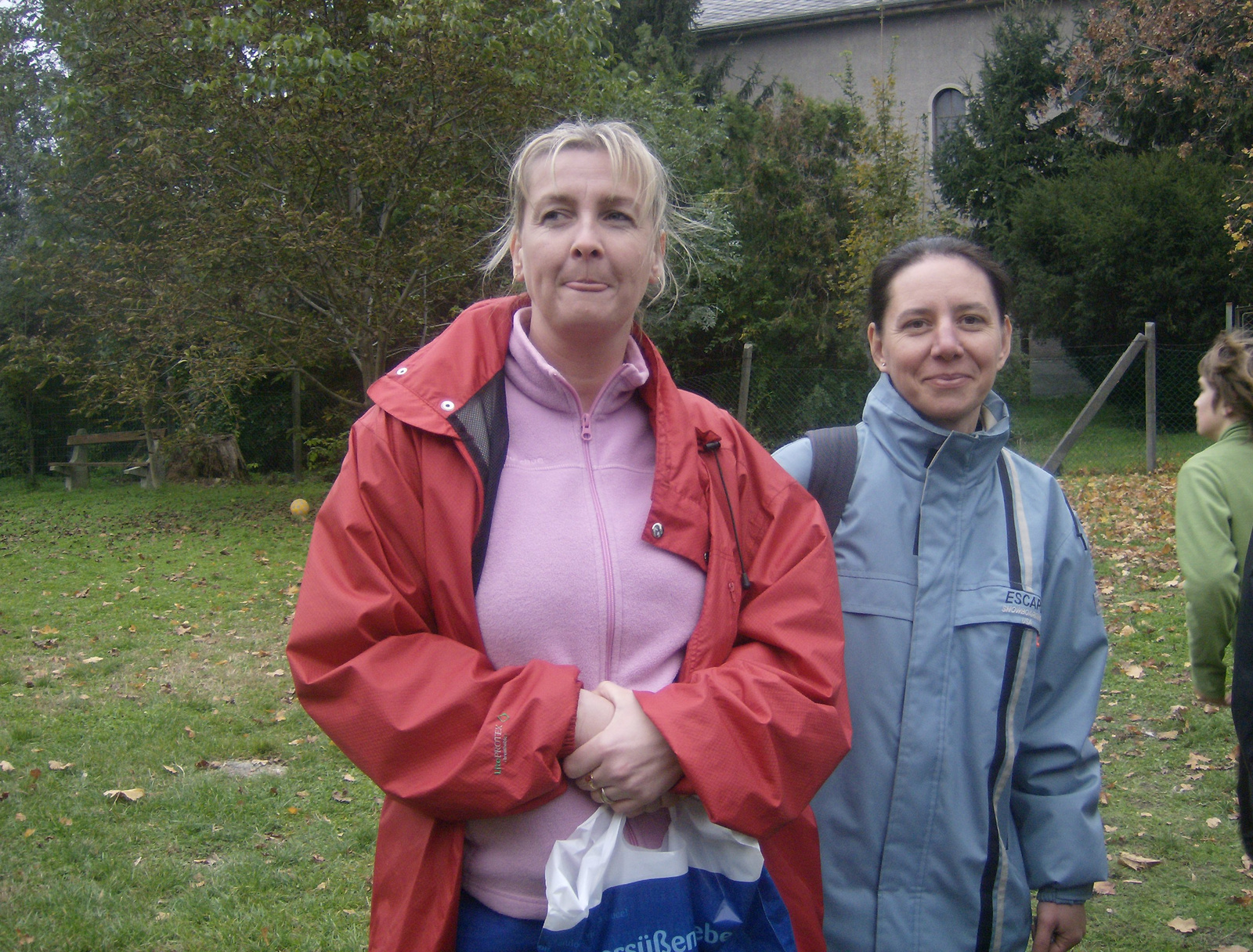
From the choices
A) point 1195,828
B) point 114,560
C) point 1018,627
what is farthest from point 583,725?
point 114,560

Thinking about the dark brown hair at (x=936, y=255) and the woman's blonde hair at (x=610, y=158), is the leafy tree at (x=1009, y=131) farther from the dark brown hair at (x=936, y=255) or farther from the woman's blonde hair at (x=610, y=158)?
the woman's blonde hair at (x=610, y=158)

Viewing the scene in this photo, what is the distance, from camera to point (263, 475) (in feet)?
65.2

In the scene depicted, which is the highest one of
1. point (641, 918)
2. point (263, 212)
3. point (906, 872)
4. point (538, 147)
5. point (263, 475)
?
point (263, 212)

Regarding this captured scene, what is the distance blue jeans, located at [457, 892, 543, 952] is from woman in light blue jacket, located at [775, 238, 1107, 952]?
25.3 inches

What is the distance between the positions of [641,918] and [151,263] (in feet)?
46.9

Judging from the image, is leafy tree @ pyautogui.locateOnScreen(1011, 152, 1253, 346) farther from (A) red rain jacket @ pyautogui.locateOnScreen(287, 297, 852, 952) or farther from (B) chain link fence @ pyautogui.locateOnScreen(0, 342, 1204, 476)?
(A) red rain jacket @ pyautogui.locateOnScreen(287, 297, 852, 952)

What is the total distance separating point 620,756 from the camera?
5.54 feet

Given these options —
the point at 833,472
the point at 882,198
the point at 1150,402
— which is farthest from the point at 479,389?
the point at 882,198

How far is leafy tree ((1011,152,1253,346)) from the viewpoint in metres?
18.4

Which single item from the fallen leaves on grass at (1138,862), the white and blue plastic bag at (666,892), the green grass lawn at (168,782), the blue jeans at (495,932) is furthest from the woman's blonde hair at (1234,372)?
the green grass lawn at (168,782)

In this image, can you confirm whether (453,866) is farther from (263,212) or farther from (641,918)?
(263,212)

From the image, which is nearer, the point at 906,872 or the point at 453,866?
the point at 453,866

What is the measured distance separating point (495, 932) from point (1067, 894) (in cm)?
116

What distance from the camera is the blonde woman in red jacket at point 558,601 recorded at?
1679mm
